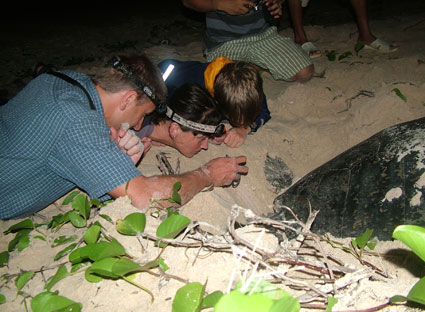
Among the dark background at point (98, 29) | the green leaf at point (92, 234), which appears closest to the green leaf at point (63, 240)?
the green leaf at point (92, 234)

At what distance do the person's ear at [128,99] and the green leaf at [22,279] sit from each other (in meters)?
0.80

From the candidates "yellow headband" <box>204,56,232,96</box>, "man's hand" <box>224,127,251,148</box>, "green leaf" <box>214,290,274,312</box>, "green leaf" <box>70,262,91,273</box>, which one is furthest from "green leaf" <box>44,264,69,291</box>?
"yellow headband" <box>204,56,232,96</box>

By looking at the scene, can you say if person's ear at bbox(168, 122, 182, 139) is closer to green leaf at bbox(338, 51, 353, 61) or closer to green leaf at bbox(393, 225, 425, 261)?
green leaf at bbox(393, 225, 425, 261)

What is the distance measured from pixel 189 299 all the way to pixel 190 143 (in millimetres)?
1347

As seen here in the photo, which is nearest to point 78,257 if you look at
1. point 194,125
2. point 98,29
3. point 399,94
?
point 194,125

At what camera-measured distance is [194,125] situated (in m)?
1.86

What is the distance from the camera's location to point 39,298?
819mm

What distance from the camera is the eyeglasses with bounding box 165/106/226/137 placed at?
1.82 m

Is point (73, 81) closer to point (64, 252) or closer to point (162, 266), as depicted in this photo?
point (64, 252)

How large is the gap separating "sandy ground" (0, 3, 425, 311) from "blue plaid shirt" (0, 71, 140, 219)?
0.42ft

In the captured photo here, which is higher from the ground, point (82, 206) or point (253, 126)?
point (82, 206)

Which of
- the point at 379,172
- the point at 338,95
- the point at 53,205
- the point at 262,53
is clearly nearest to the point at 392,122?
the point at 338,95

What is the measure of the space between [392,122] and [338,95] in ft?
1.55

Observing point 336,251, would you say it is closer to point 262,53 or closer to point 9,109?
point 9,109
